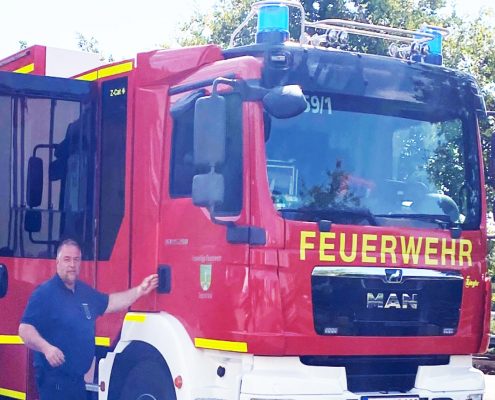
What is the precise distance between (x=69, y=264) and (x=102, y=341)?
2.20 feet

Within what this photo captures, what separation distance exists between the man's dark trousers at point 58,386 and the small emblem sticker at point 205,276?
124 cm

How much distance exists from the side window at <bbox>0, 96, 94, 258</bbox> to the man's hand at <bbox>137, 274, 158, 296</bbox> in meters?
0.76

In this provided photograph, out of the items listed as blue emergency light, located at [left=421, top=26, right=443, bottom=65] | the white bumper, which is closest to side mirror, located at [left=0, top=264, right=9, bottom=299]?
the white bumper

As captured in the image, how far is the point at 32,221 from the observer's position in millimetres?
7027

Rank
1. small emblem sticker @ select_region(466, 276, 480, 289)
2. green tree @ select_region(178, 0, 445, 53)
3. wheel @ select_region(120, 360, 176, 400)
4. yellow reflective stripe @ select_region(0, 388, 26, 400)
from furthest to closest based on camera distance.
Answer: green tree @ select_region(178, 0, 445, 53) < yellow reflective stripe @ select_region(0, 388, 26, 400) < small emblem sticker @ select_region(466, 276, 480, 289) < wheel @ select_region(120, 360, 176, 400)

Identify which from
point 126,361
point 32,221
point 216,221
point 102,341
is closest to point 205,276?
point 216,221

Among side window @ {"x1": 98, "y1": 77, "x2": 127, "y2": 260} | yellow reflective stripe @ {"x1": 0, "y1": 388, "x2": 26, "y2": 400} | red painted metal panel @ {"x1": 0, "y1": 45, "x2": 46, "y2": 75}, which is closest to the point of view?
side window @ {"x1": 98, "y1": 77, "x2": 127, "y2": 260}

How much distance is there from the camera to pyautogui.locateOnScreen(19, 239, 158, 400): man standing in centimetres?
645

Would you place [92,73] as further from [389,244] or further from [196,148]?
[389,244]

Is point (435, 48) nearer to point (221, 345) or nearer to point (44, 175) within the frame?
point (221, 345)

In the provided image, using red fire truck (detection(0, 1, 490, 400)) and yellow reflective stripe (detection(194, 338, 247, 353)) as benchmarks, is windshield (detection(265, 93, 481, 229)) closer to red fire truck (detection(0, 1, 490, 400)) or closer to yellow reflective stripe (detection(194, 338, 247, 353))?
red fire truck (detection(0, 1, 490, 400))

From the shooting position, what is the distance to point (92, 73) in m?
7.23

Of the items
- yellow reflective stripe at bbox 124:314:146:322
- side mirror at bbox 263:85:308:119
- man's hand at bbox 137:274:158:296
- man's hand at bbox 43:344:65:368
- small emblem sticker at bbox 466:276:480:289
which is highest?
side mirror at bbox 263:85:308:119

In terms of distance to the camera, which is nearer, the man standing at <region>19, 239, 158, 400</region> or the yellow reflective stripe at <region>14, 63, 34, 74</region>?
the man standing at <region>19, 239, 158, 400</region>
